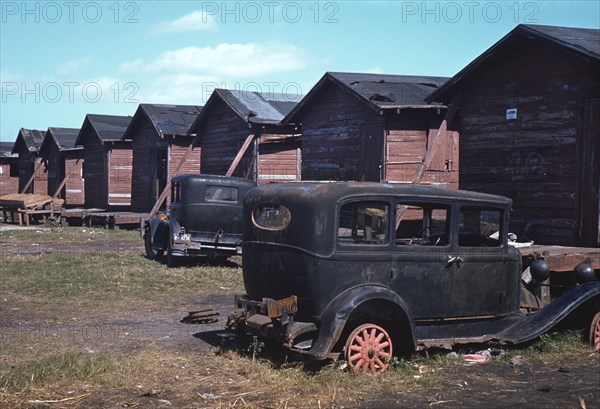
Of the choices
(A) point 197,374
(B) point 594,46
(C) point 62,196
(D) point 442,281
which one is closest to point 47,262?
(A) point 197,374

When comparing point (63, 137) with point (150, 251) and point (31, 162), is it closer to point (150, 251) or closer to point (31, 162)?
point (31, 162)

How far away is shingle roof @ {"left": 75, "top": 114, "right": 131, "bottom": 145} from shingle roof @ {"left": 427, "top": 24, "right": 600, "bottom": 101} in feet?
68.1

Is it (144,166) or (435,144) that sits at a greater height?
(435,144)

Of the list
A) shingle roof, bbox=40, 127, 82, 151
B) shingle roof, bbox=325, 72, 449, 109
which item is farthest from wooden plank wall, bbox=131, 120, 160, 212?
shingle roof, bbox=325, 72, 449, 109

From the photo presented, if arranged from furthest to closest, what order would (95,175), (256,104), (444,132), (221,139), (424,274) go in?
1. (95,175)
2. (221,139)
3. (256,104)
4. (444,132)
5. (424,274)

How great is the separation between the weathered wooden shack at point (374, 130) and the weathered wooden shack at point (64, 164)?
58.3 feet

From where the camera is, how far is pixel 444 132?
16.7 metres

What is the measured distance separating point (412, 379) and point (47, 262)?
11.4m

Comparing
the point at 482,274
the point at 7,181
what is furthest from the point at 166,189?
the point at 7,181

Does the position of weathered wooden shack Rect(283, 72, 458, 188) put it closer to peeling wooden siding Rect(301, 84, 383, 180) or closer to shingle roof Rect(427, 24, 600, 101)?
peeling wooden siding Rect(301, 84, 383, 180)

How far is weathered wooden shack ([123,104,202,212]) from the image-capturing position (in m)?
29.1

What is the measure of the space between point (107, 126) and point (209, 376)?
29.6m

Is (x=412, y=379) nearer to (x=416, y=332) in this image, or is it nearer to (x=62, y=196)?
(x=416, y=332)

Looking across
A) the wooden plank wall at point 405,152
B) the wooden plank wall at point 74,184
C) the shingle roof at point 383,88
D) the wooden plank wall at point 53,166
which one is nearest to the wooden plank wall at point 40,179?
the wooden plank wall at point 53,166
